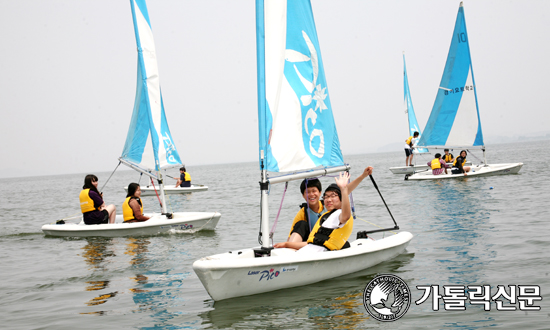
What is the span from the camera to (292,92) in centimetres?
640

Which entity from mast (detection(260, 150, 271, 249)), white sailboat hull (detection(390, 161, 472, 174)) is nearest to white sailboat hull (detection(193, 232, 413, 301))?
mast (detection(260, 150, 271, 249))

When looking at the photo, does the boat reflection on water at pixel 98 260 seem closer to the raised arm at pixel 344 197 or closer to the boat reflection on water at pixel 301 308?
the boat reflection on water at pixel 301 308

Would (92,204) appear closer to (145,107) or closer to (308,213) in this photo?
(145,107)

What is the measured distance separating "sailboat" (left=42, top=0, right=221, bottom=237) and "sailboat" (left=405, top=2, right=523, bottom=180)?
13398mm

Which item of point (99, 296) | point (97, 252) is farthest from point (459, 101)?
point (99, 296)

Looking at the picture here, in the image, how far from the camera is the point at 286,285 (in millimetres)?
5879

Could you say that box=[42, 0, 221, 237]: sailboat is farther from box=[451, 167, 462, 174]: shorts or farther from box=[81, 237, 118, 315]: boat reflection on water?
box=[451, 167, 462, 174]: shorts

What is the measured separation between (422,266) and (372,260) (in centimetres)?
78

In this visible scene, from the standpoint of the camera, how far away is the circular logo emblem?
16.5 feet

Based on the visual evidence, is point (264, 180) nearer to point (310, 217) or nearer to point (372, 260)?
point (310, 217)

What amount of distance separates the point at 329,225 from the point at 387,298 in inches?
45.6

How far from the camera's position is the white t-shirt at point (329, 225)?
5.95 meters

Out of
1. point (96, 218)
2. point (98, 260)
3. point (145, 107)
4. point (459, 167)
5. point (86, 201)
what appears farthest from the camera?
point (459, 167)

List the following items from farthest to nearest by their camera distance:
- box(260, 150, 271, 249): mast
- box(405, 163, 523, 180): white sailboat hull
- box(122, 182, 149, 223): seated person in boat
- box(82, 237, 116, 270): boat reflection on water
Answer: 1. box(405, 163, 523, 180): white sailboat hull
2. box(122, 182, 149, 223): seated person in boat
3. box(82, 237, 116, 270): boat reflection on water
4. box(260, 150, 271, 249): mast
